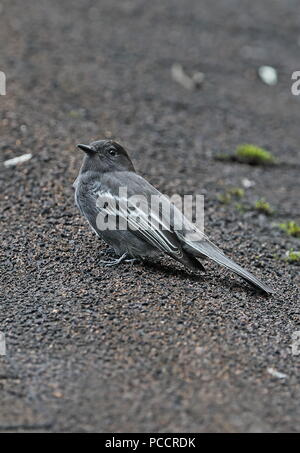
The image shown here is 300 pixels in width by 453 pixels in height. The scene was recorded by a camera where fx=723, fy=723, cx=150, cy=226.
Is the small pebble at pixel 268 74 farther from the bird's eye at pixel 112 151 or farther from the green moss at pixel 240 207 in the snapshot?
the bird's eye at pixel 112 151

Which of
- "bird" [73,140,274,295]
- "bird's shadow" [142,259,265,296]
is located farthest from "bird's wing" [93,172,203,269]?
"bird's shadow" [142,259,265,296]

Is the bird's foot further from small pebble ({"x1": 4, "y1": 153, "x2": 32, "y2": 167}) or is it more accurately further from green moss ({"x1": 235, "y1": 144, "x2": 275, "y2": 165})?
green moss ({"x1": 235, "y1": 144, "x2": 275, "y2": 165})

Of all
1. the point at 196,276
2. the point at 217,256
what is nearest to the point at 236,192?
the point at 196,276

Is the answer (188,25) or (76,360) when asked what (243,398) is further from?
(188,25)

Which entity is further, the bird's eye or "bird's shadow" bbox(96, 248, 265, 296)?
the bird's eye

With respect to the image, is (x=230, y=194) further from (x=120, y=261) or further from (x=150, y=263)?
(x=120, y=261)

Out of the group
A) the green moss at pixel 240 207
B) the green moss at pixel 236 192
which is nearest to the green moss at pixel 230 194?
the green moss at pixel 236 192

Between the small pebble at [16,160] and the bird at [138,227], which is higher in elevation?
the small pebble at [16,160]
